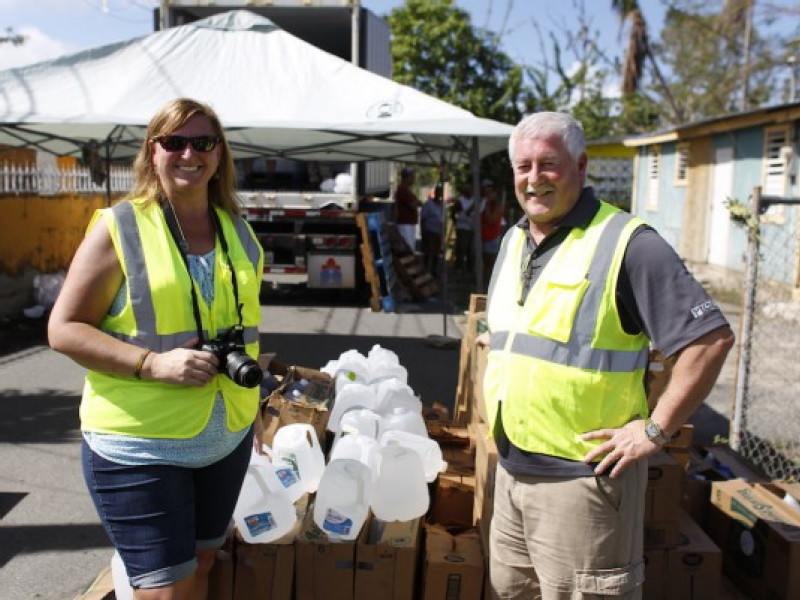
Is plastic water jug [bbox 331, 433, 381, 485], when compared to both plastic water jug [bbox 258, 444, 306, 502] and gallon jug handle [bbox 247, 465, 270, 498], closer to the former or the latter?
plastic water jug [bbox 258, 444, 306, 502]

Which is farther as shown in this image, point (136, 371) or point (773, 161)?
point (773, 161)

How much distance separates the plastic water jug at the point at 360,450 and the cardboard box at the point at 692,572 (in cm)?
129

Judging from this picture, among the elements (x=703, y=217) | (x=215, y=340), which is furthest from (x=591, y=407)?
(x=703, y=217)

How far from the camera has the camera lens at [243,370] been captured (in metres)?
2.08

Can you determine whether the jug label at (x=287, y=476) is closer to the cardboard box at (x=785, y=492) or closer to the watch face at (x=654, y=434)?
the watch face at (x=654, y=434)

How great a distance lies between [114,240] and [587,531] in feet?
4.78

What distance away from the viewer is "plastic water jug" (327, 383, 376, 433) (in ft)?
14.3

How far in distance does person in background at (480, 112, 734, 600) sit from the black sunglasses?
0.87 metres

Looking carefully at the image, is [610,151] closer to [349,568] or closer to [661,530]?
[661,530]

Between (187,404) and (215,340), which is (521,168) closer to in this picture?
(215,340)

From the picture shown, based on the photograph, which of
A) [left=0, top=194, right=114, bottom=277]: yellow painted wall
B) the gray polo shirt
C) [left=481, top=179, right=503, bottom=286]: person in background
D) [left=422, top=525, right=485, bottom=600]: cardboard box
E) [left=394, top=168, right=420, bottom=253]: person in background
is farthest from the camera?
[left=394, top=168, right=420, bottom=253]: person in background

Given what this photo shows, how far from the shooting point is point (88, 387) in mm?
2184

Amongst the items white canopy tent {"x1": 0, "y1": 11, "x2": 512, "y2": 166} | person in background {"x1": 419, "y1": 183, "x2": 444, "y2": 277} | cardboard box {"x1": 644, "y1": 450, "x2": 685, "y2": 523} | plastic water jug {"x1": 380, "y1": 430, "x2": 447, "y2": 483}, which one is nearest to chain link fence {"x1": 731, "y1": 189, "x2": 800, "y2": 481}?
cardboard box {"x1": 644, "y1": 450, "x2": 685, "y2": 523}

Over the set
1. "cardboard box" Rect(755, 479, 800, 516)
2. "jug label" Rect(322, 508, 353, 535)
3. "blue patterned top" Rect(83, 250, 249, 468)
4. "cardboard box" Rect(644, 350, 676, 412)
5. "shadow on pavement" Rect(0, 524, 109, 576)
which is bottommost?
"shadow on pavement" Rect(0, 524, 109, 576)
